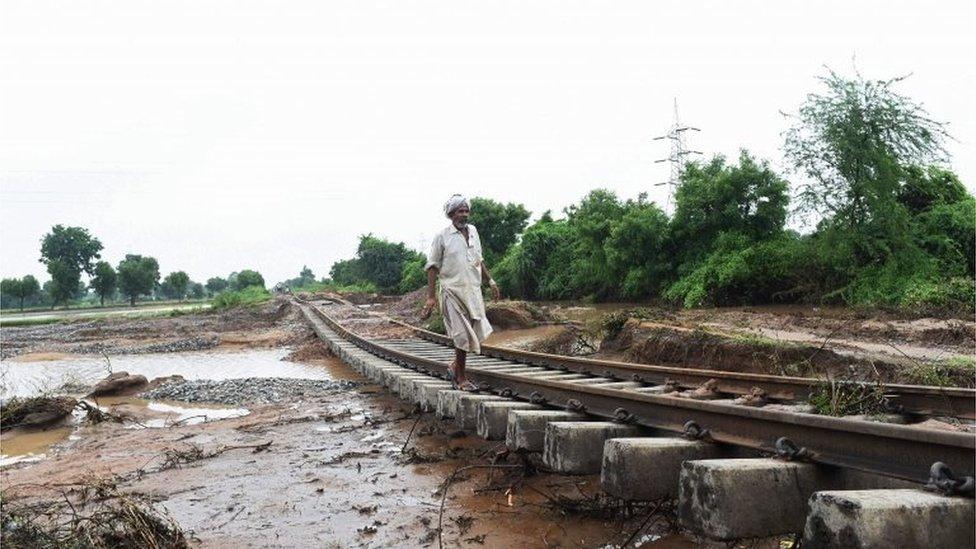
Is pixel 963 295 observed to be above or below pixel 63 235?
below

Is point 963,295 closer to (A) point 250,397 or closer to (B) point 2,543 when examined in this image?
(A) point 250,397

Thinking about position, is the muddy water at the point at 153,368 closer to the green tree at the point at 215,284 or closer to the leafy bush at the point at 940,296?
the leafy bush at the point at 940,296

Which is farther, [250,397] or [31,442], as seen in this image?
[250,397]

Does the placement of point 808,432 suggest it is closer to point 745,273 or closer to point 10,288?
point 745,273

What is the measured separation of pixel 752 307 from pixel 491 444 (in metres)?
14.3

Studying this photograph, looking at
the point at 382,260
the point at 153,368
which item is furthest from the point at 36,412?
the point at 382,260

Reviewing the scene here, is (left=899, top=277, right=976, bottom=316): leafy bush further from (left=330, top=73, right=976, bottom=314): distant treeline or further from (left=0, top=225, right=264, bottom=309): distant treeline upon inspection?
A: (left=0, top=225, right=264, bottom=309): distant treeline

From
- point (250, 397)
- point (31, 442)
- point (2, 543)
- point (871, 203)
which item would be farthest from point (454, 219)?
point (871, 203)

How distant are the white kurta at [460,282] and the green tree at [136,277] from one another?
8411 centimetres

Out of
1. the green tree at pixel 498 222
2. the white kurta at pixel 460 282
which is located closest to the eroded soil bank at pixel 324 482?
the white kurta at pixel 460 282

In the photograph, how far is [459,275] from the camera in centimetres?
559

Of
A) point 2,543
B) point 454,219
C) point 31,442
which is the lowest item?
point 31,442

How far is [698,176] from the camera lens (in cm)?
2083

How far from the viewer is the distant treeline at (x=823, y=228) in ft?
49.4
